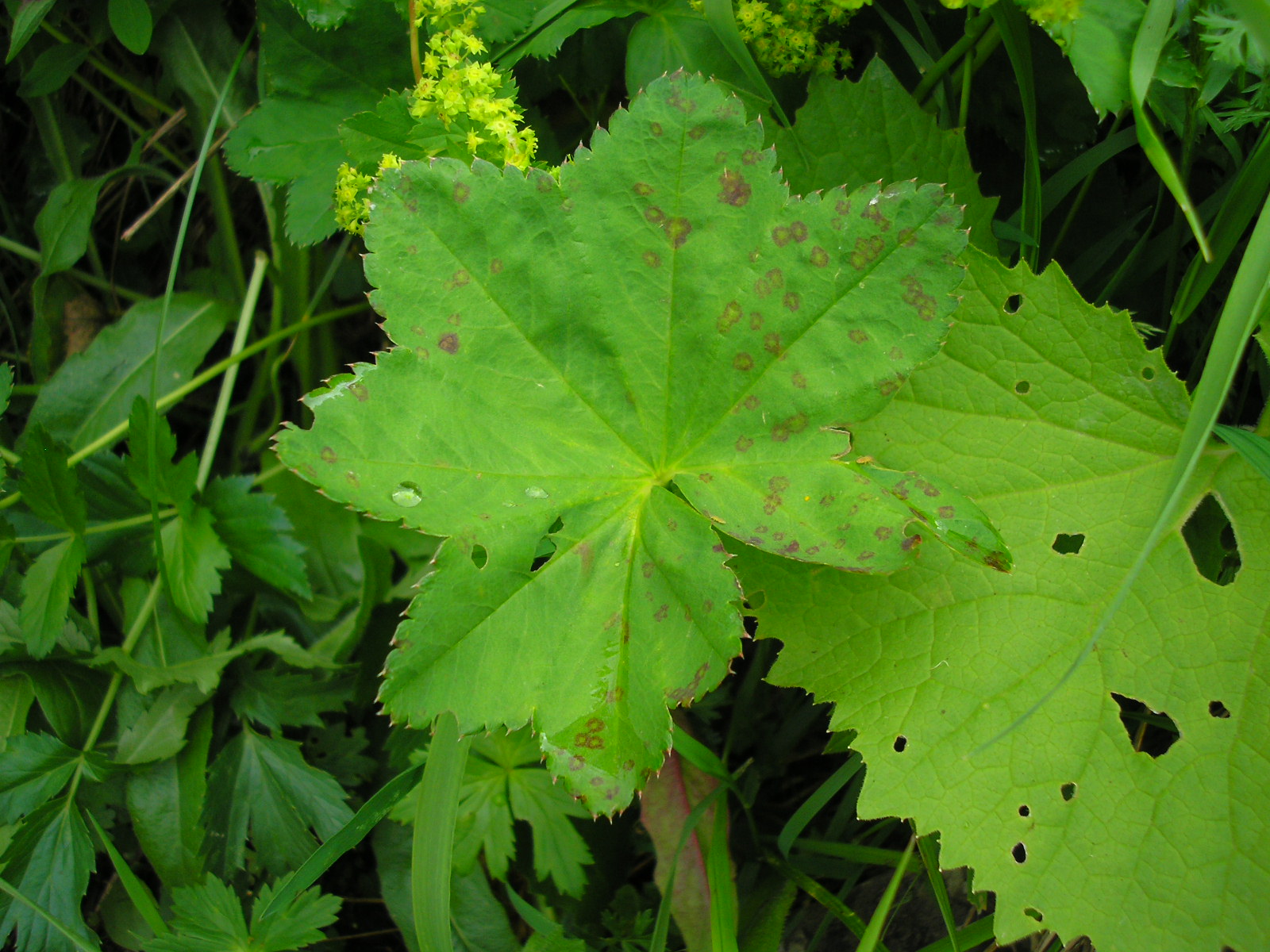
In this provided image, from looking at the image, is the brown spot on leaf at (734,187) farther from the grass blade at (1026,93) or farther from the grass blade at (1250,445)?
the grass blade at (1250,445)

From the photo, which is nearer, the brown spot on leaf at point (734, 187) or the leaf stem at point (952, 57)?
the brown spot on leaf at point (734, 187)

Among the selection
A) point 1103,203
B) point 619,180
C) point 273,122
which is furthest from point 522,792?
point 1103,203

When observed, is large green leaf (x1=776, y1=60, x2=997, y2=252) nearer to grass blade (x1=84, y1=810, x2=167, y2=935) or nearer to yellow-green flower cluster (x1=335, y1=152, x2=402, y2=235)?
yellow-green flower cluster (x1=335, y1=152, x2=402, y2=235)

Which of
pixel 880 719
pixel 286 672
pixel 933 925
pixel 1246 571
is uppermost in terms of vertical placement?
pixel 1246 571

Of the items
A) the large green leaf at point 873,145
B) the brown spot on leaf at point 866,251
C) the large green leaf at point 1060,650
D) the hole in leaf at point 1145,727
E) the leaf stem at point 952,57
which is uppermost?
the leaf stem at point 952,57

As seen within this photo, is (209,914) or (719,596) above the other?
(719,596)

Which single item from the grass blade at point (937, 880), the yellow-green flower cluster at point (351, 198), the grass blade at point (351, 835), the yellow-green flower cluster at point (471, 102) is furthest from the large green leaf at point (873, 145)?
the grass blade at point (351, 835)

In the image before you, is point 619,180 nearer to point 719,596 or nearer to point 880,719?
point 719,596

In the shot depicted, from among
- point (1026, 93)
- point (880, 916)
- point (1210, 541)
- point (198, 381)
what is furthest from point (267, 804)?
point (1026, 93)
